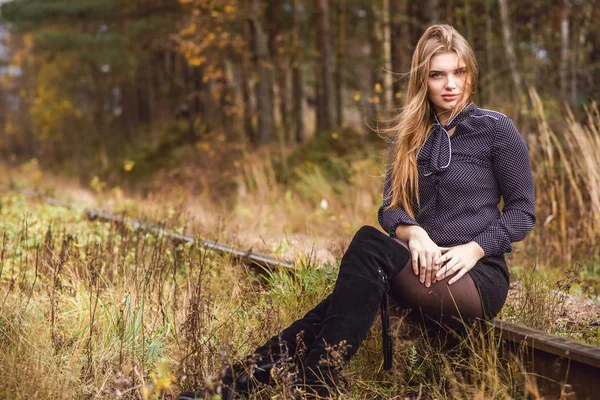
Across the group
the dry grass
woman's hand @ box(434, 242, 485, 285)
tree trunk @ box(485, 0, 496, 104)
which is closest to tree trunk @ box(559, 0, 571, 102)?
tree trunk @ box(485, 0, 496, 104)

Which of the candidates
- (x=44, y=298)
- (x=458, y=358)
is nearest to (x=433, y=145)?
(x=458, y=358)

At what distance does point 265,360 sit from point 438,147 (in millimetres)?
1181

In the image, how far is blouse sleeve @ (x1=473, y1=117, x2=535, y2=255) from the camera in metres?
2.82

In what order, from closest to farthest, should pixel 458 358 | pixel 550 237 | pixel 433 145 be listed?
pixel 458 358 < pixel 433 145 < pixel 550 237

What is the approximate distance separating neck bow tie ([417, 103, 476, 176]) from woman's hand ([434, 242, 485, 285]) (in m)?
0.40

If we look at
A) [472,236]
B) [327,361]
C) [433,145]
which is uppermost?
[433,145]

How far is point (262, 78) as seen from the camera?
14.1 m

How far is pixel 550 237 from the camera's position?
17.8ft

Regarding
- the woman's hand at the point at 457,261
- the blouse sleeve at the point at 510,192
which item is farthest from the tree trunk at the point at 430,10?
the woman's hand at the point at 457,261

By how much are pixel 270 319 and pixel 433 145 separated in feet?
3.53

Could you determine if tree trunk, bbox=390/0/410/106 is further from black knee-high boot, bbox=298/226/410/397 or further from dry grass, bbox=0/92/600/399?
black knee-high boot, bbox=298/226/410/397

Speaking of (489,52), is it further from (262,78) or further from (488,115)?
(488,115)

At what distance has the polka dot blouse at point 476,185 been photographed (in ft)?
9.38

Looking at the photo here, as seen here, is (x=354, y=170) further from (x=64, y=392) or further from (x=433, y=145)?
(x=64, y=392)
